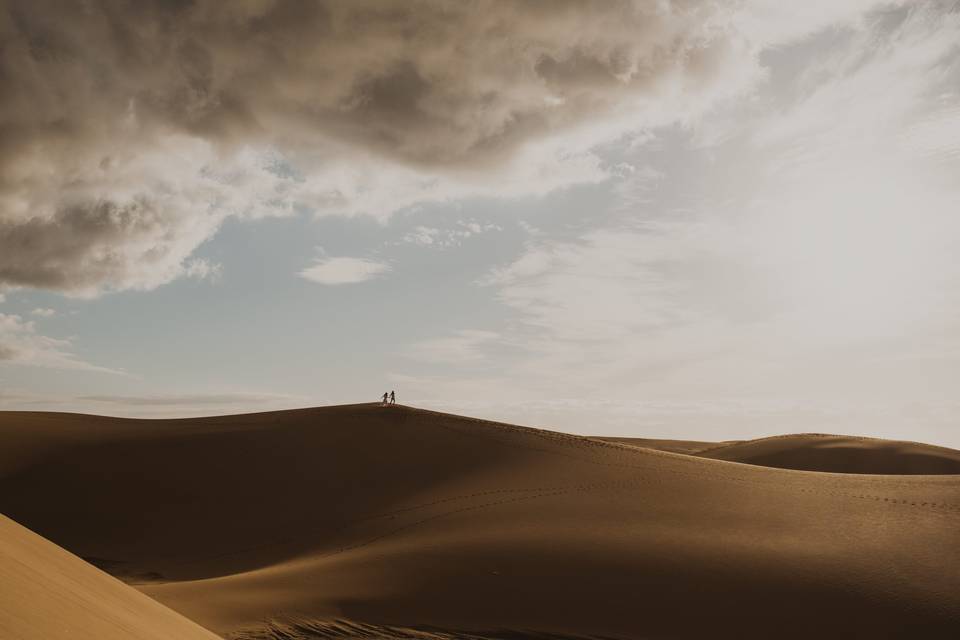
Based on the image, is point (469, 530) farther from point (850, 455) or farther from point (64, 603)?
point (850, 455)

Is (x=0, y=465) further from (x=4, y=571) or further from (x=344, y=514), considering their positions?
(x=4, y=571)

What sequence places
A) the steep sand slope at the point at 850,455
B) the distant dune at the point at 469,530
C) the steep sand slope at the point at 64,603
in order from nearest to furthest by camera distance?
the steep sand slope at the point at 64,603 → the distant dune at the point at 469,530 → the steep sand slope at the point at 850,455

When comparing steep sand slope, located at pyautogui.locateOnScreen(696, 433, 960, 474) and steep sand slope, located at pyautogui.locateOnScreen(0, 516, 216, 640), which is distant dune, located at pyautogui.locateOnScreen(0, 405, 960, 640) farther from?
steep sand slope, located at pyautogui.locateOnScreen(696, 433, 960, 474)

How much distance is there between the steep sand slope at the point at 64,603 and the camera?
13.5 ft

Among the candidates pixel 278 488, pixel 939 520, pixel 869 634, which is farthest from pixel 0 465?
pixel 939 520

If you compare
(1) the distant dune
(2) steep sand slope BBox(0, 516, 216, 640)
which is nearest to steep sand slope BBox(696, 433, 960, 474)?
(1) the distant dune

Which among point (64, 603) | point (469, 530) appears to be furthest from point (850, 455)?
point (64, 603)

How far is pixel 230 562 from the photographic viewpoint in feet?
59.2

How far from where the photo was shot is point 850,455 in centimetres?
4300

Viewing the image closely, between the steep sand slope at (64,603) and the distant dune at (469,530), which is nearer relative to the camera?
the steep sand slope at (64,603)

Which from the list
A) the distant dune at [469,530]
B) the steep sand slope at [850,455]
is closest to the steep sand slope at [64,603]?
the distant dune at [469,530]

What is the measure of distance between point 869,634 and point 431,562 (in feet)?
26.2

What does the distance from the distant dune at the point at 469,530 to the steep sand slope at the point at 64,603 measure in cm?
411

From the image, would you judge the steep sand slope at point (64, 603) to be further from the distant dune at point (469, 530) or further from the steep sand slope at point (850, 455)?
the steep sand slope at point (850, 455)
